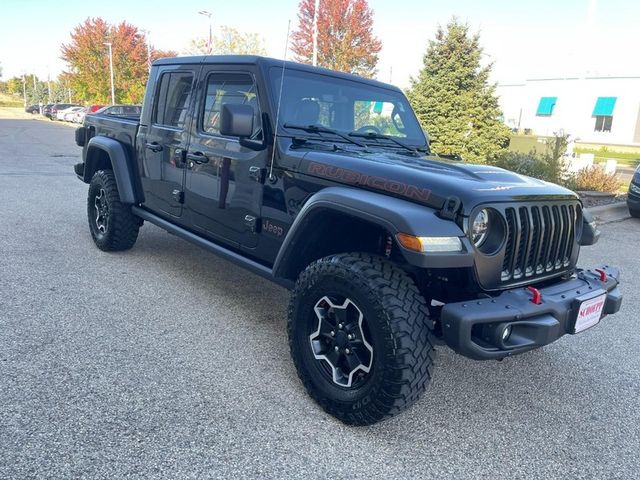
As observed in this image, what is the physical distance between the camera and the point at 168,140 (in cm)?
439

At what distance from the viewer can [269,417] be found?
2.71 meters

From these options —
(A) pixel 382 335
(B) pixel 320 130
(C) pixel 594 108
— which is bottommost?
(A) pixel 382 335

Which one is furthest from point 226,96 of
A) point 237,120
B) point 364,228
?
point 364,228

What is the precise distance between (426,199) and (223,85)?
6.67 feet

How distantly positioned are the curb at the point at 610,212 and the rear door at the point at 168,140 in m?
7.69

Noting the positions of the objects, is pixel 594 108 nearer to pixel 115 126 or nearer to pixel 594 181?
pixel 594 181

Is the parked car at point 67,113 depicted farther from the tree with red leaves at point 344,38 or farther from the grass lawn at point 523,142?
the grass lawn at point 523,142

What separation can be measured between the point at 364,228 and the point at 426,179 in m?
0.57

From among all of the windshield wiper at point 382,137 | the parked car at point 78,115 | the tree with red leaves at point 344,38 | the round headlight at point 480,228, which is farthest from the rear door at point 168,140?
the parked car at point 78,115

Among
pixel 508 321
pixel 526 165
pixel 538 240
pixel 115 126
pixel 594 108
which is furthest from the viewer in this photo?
pixel 594 108

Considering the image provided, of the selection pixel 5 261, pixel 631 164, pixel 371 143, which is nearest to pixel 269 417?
pixel 371 143

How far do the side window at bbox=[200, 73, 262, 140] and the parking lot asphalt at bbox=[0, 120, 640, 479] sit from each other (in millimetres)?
1427

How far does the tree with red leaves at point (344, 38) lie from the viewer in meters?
27.6

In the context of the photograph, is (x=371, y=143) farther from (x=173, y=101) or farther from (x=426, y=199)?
(x=173, y=101)
